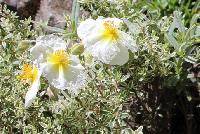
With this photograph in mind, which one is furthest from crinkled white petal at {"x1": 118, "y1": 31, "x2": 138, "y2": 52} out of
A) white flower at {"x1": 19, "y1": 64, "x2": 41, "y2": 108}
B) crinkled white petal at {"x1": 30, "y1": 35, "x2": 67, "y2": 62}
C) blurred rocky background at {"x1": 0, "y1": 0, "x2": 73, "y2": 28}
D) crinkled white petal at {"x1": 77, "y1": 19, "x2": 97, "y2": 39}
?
blurred rocky background at {"x1": 0, "y1": 0, "x2": 73, "y2": 28}

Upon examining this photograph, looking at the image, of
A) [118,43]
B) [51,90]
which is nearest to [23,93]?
→ [51,90]

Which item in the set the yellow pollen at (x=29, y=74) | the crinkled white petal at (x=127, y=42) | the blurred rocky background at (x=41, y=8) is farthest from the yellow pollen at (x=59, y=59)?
the blurred rocky background at (x=41, y=8)

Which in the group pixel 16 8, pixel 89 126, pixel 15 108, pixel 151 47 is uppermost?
pixel 16 8

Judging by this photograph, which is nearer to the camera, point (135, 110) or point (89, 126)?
point (89, 126)

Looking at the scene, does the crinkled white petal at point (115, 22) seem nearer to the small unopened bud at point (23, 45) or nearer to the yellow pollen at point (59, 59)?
the yellow pollen at point (59, 59)

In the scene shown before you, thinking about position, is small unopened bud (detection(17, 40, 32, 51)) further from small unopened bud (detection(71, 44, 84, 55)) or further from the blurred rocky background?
the blurred rocky background

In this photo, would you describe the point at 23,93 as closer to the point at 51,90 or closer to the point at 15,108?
the point at 15,108

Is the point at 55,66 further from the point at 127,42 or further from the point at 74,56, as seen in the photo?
the point at 127,42
